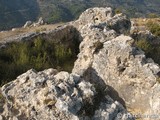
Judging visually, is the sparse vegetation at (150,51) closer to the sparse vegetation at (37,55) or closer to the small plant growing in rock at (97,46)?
the small plant growing in rock at (97,46)

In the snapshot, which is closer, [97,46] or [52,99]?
[52,99]

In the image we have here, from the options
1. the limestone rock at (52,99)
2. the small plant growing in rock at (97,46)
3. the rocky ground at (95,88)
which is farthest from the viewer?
the small plant growing in rock at (97,46)

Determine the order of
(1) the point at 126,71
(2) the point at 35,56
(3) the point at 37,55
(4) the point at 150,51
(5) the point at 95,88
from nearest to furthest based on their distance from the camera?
(5) the point at 95,88 → (1) the point at 126,71 → (2) the point at 35,56 → (3) the point at 37,55 → (4) the point at 150,51

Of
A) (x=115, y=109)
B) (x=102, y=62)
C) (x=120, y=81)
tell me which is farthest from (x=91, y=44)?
(x=115, y=109)

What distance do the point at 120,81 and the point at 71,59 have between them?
489 centimetres

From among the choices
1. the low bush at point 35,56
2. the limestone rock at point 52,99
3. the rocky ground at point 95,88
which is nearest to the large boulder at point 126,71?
the rocky ground at point 95,88

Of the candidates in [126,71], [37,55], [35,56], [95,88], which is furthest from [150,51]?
[95,88]

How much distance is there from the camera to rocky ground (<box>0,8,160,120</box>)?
11570mm

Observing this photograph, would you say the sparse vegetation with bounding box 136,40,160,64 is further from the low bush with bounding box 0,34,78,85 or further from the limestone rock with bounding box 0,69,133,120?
the limestone rock with bounding box 0,69,133,120

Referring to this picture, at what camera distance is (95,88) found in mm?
12742

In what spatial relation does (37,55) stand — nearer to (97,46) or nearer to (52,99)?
(97,46)

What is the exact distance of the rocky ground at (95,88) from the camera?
1157 cm

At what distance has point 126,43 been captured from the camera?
15859 millimetres

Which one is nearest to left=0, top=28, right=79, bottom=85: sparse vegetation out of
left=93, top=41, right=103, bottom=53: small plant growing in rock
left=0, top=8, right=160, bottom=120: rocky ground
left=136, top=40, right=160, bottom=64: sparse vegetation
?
left=0, top=8, right=160, bottom=120: rocky ground
